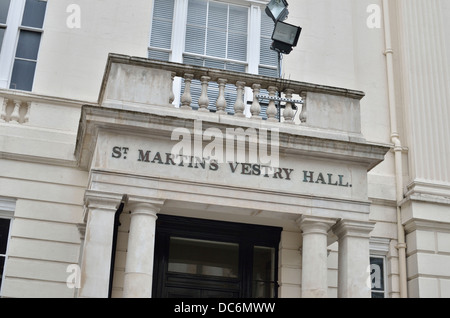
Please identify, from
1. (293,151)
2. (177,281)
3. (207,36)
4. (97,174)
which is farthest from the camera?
(207,36)

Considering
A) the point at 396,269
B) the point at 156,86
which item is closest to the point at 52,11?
the point at 156,86

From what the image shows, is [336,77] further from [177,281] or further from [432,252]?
[177,281]

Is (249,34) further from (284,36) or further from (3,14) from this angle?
(3,14)

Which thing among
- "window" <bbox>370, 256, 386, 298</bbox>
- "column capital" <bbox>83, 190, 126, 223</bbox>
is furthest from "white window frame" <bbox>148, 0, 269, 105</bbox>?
"column capital" <bbox>83, 190, 126, 223</bbox>

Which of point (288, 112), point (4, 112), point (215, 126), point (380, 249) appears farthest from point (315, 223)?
point (4, 112)

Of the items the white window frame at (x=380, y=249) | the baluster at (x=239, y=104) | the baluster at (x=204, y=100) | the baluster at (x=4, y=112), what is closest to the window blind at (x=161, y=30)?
the baluster at (x=4, y=112)

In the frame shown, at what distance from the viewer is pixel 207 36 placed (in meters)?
12.7

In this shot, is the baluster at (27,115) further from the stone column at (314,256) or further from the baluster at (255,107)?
the stone column at (314,256)

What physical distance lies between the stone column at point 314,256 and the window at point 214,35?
365 centimetres

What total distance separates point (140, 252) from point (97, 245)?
→ 0.54 m

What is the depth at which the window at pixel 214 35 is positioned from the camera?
12453 millimetres

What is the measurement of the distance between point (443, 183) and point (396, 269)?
174cm

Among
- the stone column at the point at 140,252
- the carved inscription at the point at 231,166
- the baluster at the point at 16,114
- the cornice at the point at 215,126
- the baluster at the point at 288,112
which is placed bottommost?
the stone column at the point at 140,252

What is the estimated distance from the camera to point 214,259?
10789mm
